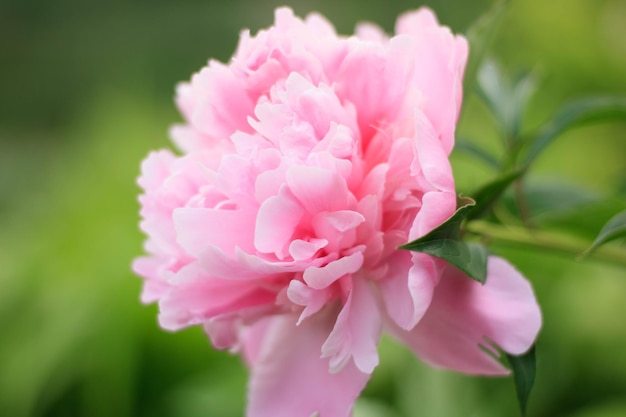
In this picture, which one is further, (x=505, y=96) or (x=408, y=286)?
(x=505, y=96)

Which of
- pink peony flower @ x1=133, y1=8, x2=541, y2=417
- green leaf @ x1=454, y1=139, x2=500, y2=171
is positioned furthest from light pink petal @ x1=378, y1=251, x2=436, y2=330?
green leaf @ x1=454, y1=139, x2=500, y2=171

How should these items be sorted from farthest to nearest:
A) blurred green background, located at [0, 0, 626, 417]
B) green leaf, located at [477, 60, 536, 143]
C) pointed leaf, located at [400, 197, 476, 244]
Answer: blurred green background, located at [0, 0, 626, 417]
green leaf, located at [477, 60, 536, 143]
pointed leaf, located at [400, 197, 476, 244]

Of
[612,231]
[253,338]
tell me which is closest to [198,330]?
[253,338]

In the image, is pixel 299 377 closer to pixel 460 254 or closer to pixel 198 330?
pixel 460 254

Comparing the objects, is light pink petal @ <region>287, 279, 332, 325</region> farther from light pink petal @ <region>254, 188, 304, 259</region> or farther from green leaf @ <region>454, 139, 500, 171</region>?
green leaf @ <region>454, 139, 500, 171</region>

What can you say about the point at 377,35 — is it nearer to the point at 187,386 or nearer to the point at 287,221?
the point at 287,221

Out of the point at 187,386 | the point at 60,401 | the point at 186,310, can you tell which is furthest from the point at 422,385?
the point at 186,310
